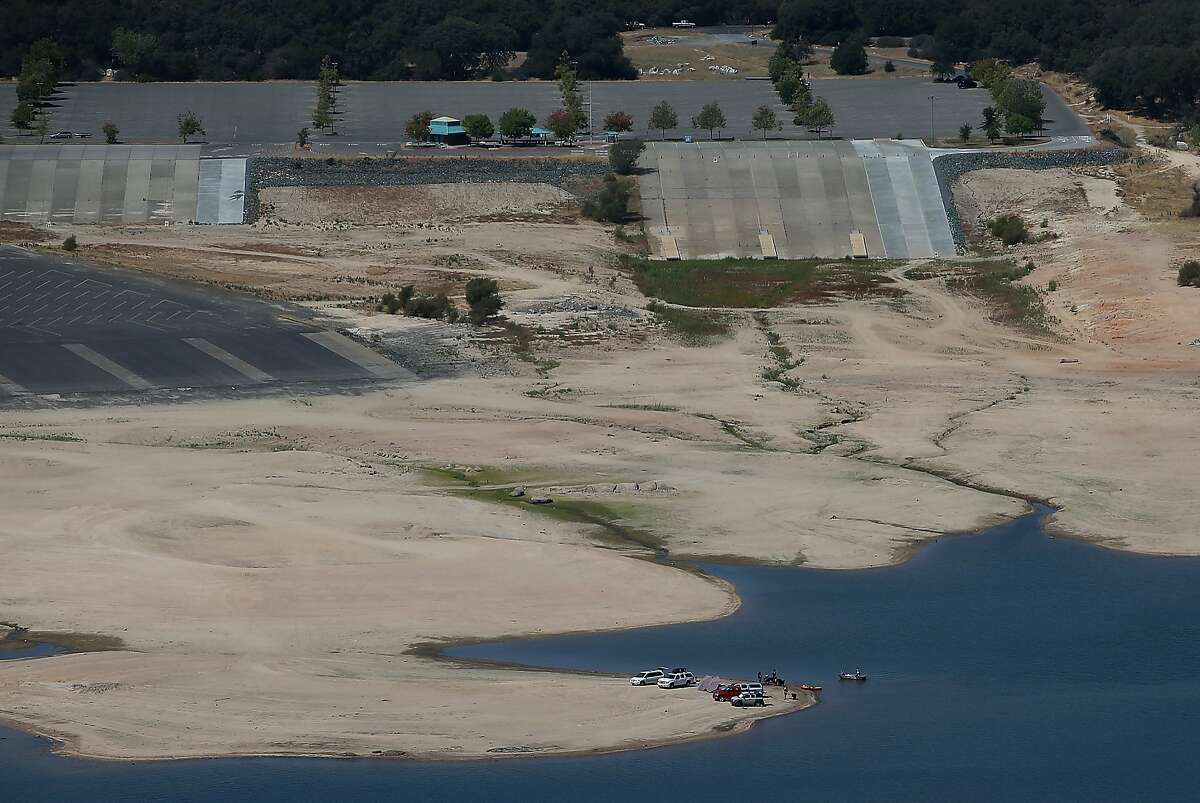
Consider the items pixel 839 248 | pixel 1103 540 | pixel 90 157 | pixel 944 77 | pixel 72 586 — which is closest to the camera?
pixel 72 586

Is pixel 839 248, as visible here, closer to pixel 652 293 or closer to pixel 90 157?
pixel 652 293

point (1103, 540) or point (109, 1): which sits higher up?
point (109, 1)

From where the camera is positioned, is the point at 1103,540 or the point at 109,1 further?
the point at 109,1

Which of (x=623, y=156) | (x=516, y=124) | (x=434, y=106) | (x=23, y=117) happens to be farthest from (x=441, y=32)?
(x=623, y=156)

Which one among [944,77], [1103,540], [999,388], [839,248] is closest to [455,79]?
[944,77]

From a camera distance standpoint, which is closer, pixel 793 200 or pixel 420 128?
pixel 793 200

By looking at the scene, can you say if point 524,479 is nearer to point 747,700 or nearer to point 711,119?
point 747,700

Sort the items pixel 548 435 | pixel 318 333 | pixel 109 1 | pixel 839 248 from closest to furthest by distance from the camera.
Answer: pixel 548 435
pixel 318 333
pixel 839 248
pixel 109 1
